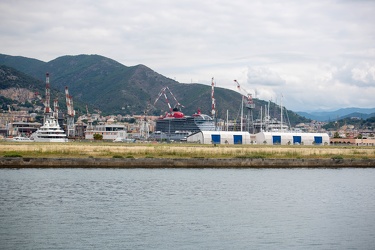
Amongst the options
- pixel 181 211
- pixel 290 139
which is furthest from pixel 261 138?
pixel 181 211

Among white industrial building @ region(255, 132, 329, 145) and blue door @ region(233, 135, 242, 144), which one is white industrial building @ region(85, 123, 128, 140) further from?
white industrial building @ region(255, 132, 329, 145)

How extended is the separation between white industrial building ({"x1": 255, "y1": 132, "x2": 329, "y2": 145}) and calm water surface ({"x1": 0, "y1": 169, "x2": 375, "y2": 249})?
61565 mm

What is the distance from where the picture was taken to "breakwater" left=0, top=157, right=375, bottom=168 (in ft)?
193

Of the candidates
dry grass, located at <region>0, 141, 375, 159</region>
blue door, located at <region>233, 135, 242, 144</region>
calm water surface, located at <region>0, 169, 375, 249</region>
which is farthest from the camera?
blue door, located at <region>233, 135, 242, 144</region>

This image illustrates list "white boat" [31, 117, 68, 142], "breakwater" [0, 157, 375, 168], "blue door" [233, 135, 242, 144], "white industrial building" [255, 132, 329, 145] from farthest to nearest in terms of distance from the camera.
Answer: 1. "white industrial building" [255, 132, 329, 145]
2. "blue door" [233, 135, 242, 144]
3. "white boat" [31, 117, 68, 142]
4. "breakwater" [0, 157, 375, 168]

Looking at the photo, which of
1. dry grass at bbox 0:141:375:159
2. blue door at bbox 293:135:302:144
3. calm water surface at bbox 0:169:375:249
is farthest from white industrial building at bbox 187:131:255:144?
calm water surface at bbox 0:169:375:249

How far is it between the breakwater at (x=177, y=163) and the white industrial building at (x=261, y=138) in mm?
43145

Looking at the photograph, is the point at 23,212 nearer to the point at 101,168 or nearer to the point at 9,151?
the point at 101,168

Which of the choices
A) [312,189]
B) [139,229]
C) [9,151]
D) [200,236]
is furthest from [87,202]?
[9,151]

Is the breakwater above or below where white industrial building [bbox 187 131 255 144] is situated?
below

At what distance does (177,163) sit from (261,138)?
181ft

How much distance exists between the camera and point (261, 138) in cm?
11581

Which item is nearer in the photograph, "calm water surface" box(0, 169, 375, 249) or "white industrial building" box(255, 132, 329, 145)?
"calm water surface" box(0, 169, 375, 249)

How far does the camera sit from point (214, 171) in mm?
59188
